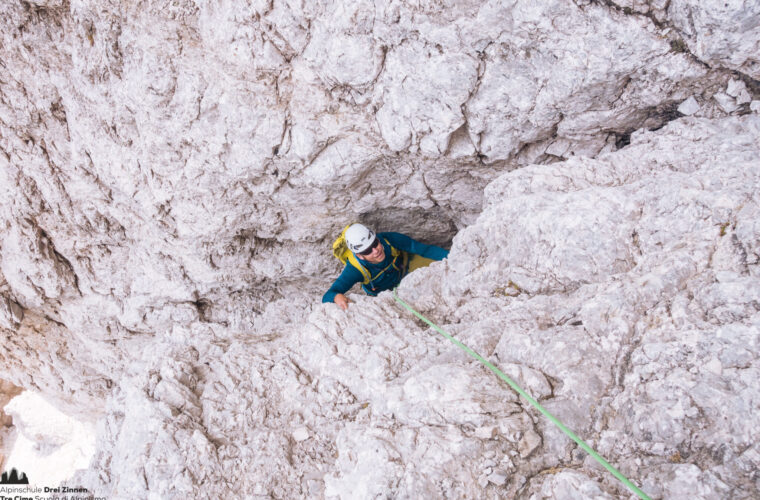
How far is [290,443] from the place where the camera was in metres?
3.55

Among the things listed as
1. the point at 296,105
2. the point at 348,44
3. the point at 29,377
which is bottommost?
the point at 29,377

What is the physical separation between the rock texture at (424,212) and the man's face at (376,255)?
62 centimetres

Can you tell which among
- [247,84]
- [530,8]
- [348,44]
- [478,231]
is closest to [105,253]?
[247,84]

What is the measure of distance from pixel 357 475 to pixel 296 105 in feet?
12.9

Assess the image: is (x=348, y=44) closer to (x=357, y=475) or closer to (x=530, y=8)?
(x=530, y=8)

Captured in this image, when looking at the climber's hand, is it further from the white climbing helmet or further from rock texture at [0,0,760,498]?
the white climbing helmet

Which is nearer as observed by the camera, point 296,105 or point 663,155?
point 663,155

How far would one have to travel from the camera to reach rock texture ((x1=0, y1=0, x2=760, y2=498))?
108 inches

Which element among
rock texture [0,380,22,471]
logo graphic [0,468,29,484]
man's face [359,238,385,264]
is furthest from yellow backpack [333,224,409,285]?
logo graphic [0,468,29,484]

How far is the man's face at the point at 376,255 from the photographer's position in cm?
593

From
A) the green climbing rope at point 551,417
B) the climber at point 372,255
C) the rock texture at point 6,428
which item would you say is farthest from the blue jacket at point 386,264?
the rock texture at point 6,428

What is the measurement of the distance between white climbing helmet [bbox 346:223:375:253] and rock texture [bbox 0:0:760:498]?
0.51 meters

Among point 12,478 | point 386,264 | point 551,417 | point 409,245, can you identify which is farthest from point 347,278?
point 12,478

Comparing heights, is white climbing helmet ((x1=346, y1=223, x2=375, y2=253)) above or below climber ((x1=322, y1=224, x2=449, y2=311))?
above
